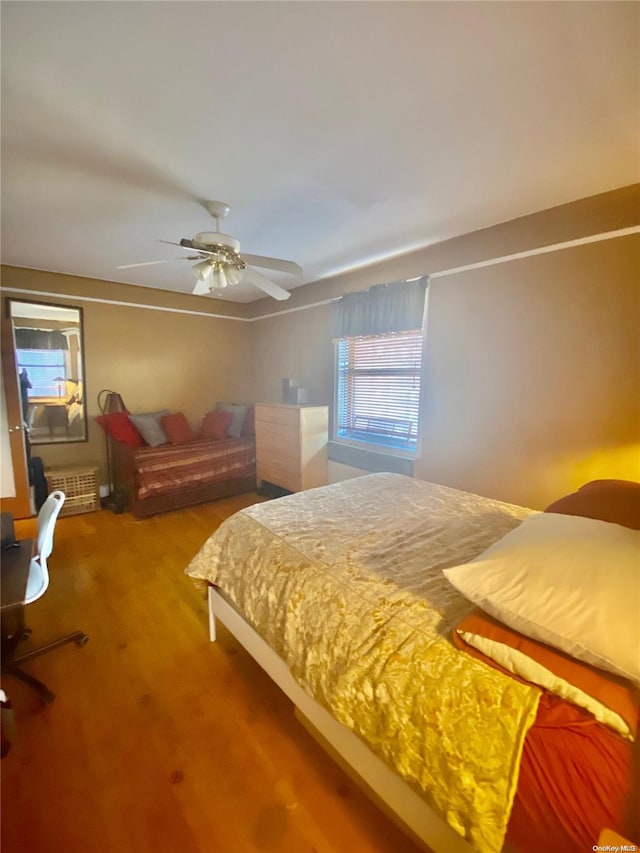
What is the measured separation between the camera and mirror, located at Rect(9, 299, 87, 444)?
351 cm

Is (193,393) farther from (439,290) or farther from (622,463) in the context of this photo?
(622,463)

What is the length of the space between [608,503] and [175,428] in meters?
3.92

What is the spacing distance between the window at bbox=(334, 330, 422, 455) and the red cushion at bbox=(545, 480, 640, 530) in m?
1.49

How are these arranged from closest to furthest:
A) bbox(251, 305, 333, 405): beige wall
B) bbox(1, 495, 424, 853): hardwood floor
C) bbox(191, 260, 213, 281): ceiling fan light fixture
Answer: bbox(1, 495, 424, 853): hardwood floor, bbox(191, 260, 213, 281): ceiling fan light fixture, bbox(251, 305, 333, 405): beige wall

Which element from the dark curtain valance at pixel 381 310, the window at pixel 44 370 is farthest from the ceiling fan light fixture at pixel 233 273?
the window at pixel 44 370

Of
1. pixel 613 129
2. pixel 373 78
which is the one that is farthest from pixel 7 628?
pixel 613 129

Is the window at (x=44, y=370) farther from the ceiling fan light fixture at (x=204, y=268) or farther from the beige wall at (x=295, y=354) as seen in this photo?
the ceiling fan light fixture at (x=204, y=268)

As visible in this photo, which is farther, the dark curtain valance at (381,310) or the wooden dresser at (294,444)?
the wooden dresser at (294,444)

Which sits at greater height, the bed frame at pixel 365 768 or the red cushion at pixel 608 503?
the red cushion at pixel 608 503

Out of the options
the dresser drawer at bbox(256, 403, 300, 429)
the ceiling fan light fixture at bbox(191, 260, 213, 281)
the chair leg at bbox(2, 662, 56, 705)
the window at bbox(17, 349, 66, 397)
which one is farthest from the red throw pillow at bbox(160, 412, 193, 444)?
the chair leg at bbox(2, 662, 56, 705)

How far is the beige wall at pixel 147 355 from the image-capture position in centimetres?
379

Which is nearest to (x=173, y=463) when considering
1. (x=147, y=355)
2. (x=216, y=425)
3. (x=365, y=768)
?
(x=216, y=425)

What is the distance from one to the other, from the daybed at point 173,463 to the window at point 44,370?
565mm

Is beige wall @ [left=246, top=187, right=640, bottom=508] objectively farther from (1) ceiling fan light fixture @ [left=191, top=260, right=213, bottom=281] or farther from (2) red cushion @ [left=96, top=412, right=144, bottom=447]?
(2) red cushion @ [left=96, top=412, right=144, bottom=447]
